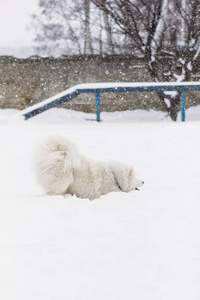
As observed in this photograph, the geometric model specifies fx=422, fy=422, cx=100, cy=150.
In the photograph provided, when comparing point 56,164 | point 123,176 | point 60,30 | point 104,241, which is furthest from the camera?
point 60,30

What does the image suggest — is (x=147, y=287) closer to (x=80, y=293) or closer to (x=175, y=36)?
(x=80, y=293)

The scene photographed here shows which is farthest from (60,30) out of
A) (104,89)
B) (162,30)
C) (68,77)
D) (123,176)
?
(123,176)

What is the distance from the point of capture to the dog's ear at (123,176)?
414 centimetres

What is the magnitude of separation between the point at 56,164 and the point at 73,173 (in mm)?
217

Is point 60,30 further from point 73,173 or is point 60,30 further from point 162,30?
point 73,173

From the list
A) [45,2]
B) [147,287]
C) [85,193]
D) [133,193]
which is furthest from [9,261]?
[45,2]

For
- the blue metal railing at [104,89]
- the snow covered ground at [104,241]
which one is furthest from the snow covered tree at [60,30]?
the snow covered ground at [104,241]

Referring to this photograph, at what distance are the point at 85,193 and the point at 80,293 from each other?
1.93 meters

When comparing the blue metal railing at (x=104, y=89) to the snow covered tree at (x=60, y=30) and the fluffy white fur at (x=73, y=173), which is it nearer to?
the fluffy white fur at (x=73, y=173)

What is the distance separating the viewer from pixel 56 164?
3.83m

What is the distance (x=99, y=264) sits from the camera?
93.4 inches

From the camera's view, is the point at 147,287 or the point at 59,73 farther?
the point at 59,73

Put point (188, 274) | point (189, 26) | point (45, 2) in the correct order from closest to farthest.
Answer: point (188, 274) < point (189, 26) < point (45, 2)

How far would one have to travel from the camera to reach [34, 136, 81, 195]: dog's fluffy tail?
384 cm
